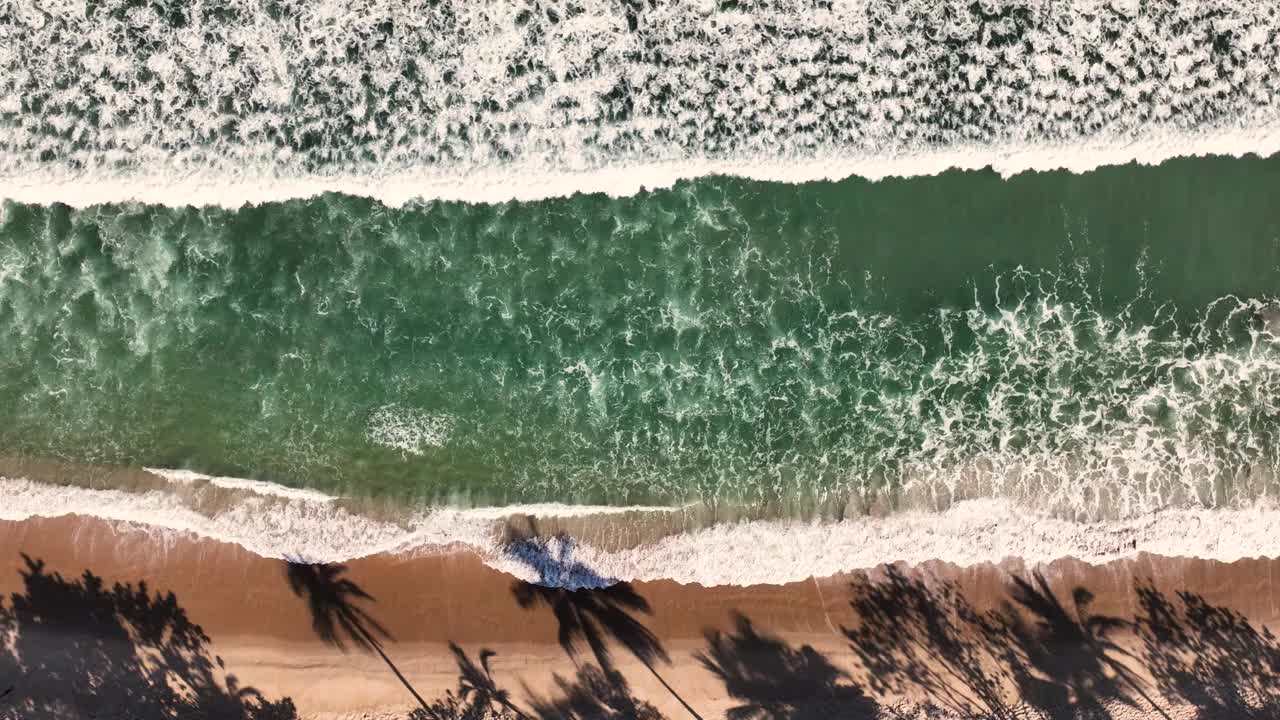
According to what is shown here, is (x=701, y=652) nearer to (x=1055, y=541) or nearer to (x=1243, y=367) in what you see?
(x=1055, y=541)

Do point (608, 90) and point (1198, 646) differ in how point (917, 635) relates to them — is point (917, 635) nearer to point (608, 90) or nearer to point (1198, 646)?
point (1198, 646)

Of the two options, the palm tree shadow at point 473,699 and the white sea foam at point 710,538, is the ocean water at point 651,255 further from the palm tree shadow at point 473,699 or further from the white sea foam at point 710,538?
the palm tree shadow at point 473,699

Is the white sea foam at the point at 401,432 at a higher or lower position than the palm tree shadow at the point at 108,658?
higher

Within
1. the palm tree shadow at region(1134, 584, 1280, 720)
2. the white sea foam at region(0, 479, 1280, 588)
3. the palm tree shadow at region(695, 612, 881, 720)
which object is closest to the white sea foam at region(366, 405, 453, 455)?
the white sea foam at region(0, 479, 1280, 588)

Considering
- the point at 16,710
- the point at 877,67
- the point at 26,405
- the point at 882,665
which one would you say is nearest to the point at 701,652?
the point at 882,665

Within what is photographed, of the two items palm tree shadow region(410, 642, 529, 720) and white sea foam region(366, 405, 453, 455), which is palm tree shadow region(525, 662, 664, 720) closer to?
palm tree shadow region(410, 642, 529, 720)

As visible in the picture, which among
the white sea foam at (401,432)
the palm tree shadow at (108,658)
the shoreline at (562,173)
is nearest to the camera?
the palm tree shadow at (108,658)

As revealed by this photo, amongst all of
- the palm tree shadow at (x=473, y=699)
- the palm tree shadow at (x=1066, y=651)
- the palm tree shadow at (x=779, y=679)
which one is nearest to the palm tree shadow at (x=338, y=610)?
the palm tree shadow at (x=473, y=699)
